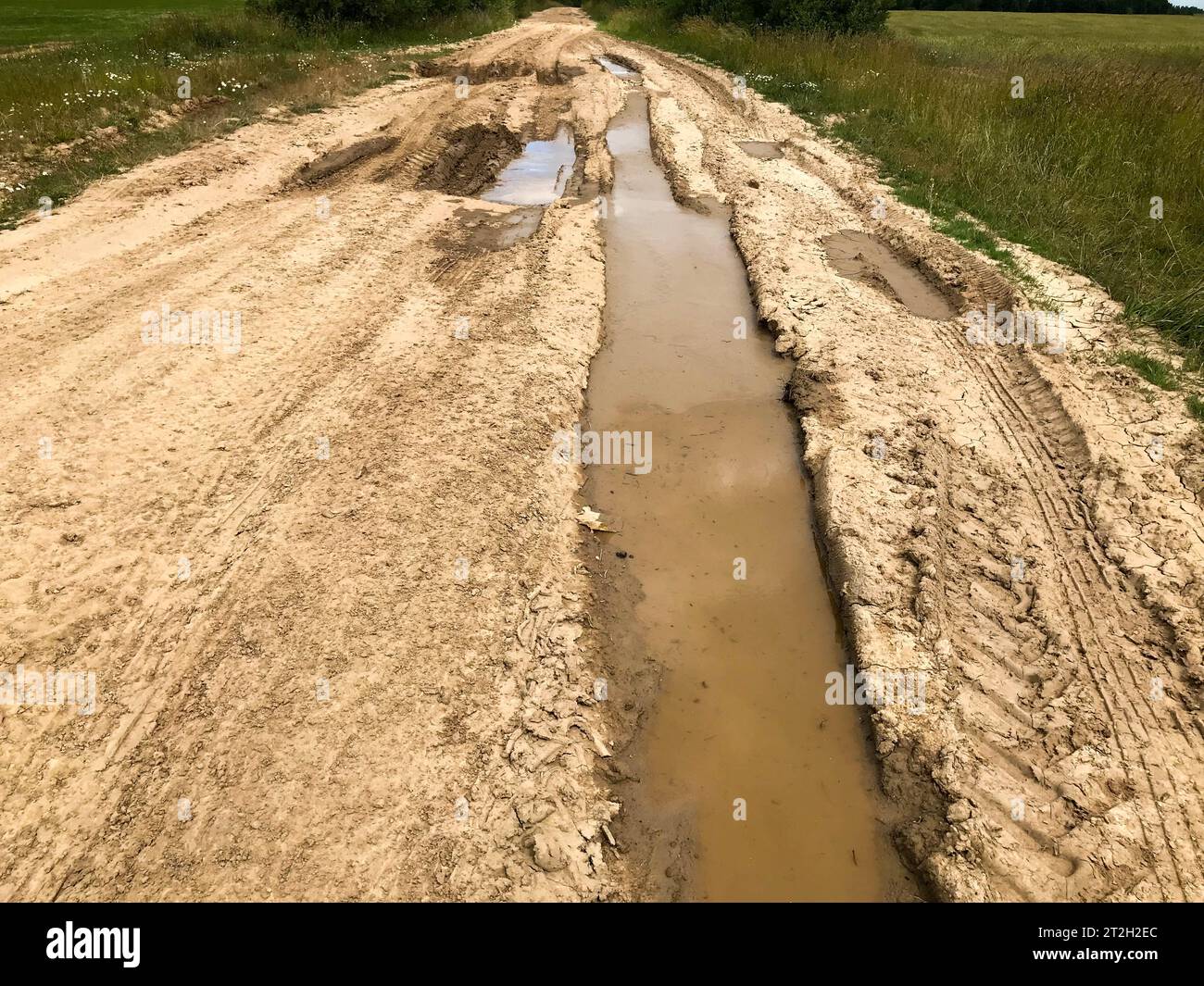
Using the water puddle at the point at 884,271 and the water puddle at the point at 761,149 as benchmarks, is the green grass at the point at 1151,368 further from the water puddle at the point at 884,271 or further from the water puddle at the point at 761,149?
the water puddle at the point at 761,149

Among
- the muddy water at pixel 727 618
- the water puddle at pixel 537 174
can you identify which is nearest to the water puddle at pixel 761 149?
the water puddle at pixel 537 174

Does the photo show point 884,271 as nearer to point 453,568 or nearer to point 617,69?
point 453,568

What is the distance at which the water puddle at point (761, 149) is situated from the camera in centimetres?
1154

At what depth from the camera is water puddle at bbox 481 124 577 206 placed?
959 centimetres

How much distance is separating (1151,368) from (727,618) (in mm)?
4743

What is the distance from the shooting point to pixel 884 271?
26.1 feet

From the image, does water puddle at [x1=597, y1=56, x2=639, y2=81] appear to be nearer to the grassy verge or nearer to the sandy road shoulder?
the grassy verge

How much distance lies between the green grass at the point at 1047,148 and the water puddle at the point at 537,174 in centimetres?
492

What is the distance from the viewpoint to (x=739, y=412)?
Answer: 18.9ft

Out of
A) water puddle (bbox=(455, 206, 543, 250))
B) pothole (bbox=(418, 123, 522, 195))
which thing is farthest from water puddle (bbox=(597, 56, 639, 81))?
water puddle (bbox=(455, 206, 543, 250))

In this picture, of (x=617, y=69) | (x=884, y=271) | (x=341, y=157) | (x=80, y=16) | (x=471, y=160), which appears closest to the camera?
(x=884, y=271)

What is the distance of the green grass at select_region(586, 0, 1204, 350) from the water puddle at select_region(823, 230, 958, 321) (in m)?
1.13

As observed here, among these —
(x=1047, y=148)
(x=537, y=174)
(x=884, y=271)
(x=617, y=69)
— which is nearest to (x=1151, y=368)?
(x=884, y=271)

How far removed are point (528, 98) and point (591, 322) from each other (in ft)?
36.1
